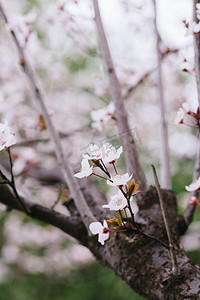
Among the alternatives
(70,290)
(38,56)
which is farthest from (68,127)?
(70,290)

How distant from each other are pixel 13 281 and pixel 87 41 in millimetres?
2930

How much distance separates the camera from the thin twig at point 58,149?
3.28 ft

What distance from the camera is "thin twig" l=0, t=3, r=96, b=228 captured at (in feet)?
3.28

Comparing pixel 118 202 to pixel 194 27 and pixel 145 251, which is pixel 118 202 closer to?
pixel 145 251

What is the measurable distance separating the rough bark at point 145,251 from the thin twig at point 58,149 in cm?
7

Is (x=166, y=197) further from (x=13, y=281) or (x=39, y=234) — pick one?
(x=13, y=281)

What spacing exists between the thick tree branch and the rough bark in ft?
0.28

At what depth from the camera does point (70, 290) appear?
9.77 ft

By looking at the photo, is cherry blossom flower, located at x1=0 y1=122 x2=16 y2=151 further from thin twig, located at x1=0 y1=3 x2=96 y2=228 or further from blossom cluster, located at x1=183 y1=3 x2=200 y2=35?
blossom cluster, located at x1=183 y1=3 x2=200 y2=35

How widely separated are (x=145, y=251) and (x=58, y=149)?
0.47 metres

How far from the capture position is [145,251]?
2.88ft

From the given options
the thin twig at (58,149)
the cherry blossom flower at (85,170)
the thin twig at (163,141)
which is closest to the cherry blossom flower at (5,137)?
the cherry blossom flower at (85,170)

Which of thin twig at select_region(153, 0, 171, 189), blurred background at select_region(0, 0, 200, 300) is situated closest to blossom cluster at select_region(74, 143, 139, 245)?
thin twig at select_region(153, 0, 171, 189)

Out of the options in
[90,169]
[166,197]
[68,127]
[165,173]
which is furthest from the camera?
[68,127]
